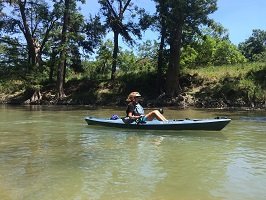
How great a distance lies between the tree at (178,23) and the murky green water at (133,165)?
1304cm

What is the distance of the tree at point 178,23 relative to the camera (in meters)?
25.5

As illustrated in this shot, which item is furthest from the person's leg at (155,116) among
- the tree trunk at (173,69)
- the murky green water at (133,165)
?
the tree trunk at (173,69)

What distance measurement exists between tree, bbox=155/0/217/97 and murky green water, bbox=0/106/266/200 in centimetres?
1304

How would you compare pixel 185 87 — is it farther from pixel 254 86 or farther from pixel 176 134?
pixel 176 134

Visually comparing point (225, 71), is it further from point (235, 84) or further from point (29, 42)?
point (29, 42)

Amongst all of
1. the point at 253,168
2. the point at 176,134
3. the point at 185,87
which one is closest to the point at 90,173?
the point at 253,168

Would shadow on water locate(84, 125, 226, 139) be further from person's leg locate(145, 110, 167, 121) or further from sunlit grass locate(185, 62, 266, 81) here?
sunlit grass locate(185, 62, 266, 81)

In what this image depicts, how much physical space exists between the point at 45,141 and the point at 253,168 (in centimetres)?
586

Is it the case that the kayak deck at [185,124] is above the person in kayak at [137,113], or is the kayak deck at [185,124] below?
below

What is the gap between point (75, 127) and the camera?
15367mm

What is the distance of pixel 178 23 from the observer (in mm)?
26609

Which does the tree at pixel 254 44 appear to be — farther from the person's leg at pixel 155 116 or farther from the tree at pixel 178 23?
the person's leg at pixel 155 116

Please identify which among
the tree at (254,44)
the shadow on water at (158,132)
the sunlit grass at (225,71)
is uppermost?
the tree at (254,44)

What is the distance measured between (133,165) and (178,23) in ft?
63.2
